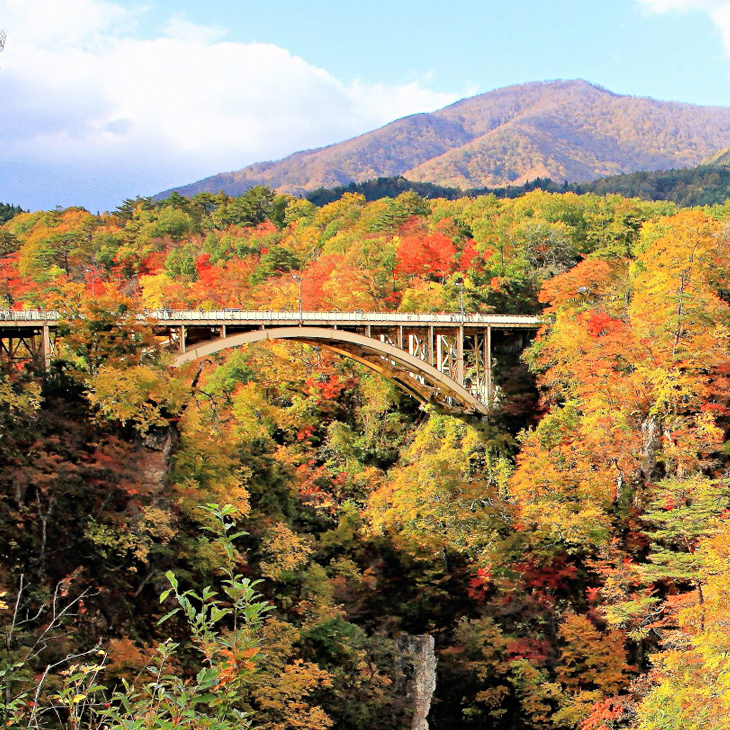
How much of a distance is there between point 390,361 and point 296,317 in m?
5.83

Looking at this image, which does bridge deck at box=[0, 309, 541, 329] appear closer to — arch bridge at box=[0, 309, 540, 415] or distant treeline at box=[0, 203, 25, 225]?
arch bridge at box=[0, 309, 540, 415]

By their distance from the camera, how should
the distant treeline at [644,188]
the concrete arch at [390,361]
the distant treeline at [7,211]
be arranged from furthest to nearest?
the distant treeline at [644,188]
the distant treeline at [7,211]
the concrete arch at [390,361]

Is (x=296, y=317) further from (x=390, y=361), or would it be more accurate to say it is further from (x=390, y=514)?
(x=390, y=514)

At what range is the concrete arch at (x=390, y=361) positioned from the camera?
31906 mm

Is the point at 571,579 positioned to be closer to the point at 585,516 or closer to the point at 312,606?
the point at 585,516

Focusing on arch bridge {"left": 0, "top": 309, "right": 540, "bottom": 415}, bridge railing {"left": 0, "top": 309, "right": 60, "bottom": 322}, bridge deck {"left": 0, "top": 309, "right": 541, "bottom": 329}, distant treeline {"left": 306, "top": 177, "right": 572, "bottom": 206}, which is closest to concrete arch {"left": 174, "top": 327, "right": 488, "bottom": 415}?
arch bridge {"left": 0, "top": 309, "right": 540, "bottom": 415}

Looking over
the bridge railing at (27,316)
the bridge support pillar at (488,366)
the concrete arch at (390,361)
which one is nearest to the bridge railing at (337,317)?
the concrete arch at (390,361)

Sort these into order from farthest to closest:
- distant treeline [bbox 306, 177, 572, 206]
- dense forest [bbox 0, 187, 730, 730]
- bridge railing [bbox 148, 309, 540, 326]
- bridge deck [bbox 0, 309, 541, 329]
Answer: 1. distant treeline [bbox 306, 177, 572, 206]
2. bridge railing [bbox 148, 309, 540, 326]
3. bridge deck [bbox 0, 309, 541, 329]
4. dense forest [bbox 0, 187, 730, 730]

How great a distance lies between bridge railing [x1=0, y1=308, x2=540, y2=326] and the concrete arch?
1.71 feet

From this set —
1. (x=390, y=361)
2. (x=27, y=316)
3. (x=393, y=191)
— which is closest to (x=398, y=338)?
(x=390, y=361)

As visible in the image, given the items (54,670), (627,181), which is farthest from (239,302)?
(627,181)

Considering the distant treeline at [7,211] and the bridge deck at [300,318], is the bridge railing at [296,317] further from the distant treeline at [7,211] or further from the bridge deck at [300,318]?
the distant treeline at [7,211]

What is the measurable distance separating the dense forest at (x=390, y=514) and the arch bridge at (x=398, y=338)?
1.37m

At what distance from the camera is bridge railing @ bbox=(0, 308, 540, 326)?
87.2 ft
